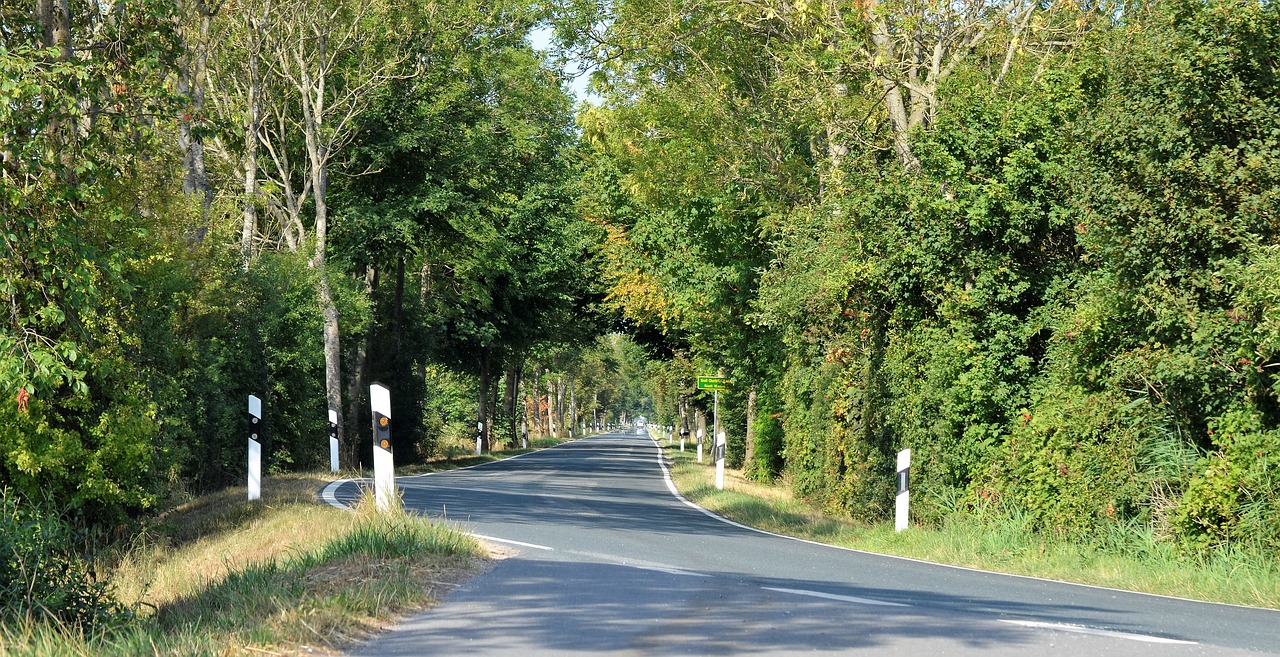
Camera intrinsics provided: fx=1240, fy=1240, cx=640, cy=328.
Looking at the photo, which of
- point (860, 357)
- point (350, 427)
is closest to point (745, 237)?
point (860, 357)

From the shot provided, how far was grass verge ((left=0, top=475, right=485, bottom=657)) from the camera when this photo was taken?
6.91m

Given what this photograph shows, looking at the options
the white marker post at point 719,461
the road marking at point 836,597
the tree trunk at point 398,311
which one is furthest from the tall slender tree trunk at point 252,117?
the road marking at point 836,597

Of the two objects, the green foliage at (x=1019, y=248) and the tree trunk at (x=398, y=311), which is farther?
the tree trunk at (x=398, y=311)

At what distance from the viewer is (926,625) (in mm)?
7523

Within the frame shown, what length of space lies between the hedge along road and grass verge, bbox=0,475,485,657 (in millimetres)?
339

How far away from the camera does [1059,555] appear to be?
44.8 ft

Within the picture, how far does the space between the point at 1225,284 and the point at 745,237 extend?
1859 centimetres

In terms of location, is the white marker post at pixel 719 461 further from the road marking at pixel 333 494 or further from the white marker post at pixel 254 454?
the white marker post at pixel 254 454

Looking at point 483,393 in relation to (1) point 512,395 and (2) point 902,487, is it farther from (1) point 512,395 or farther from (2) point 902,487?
(2) point 902,487

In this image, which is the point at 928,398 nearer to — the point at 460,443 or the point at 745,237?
the point at 745,237

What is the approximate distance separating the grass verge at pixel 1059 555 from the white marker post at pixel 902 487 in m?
0.29

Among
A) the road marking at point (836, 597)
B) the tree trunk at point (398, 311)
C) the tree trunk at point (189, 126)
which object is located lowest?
the road marking at point (836, 597)

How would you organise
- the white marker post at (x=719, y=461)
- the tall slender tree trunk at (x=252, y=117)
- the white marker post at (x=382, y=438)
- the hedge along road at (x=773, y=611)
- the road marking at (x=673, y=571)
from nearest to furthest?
the hedge along road at (x=773, y=611)
the road marking at (x=673, y=571)
the white marker post at (x=382, y=438)
the white marker post at (x=719, y=461)
the tall slender tree trunk at (x=252, y=117)

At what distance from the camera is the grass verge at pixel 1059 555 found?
11211 mm
